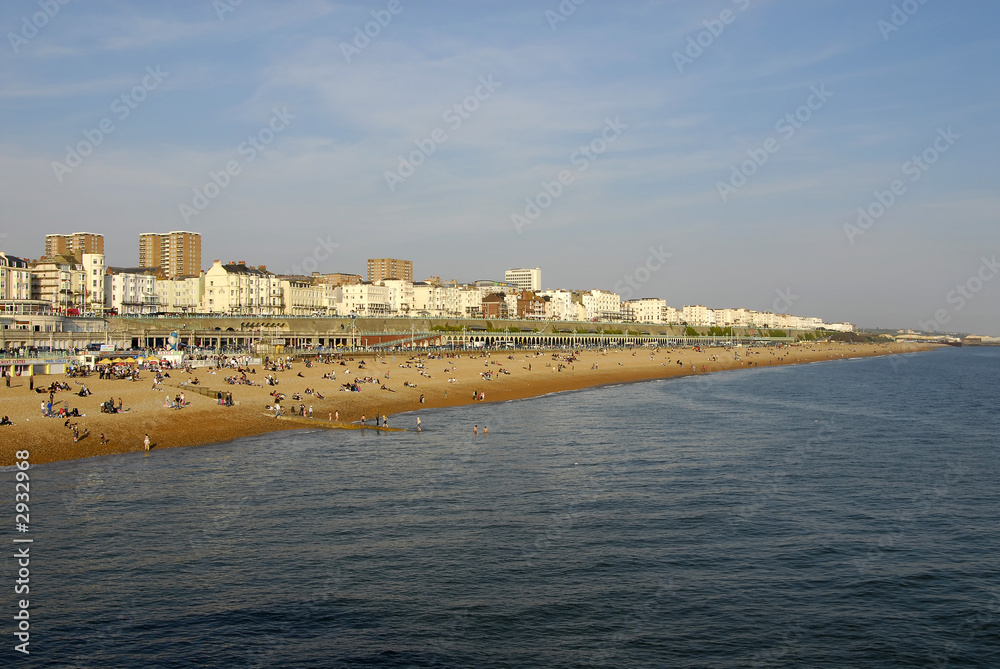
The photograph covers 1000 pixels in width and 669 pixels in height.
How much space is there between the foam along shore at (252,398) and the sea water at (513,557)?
9.87ft

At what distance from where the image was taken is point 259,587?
17.5 meters

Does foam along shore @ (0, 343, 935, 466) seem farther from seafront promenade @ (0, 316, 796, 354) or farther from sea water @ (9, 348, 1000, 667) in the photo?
seafront promenade @ (0, 316, 796, 354)

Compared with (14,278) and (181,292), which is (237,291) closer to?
(181,292)

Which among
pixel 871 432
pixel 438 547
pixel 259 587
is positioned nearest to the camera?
pixel 259 587

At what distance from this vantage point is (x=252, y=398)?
46.2 metres

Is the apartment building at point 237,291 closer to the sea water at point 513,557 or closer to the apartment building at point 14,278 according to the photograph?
the apartment building at point 14,278

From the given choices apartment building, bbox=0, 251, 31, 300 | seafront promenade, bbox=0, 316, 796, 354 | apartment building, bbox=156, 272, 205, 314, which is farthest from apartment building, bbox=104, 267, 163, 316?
seafront promenade, bbox=0, 316, 796, 354

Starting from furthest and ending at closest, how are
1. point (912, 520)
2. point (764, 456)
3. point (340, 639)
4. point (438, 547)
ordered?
point (764, 456), point (912, 520), point (438, 547), point (340, 639)

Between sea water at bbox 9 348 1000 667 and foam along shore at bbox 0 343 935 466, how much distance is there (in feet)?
9.87

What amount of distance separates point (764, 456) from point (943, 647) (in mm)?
19716

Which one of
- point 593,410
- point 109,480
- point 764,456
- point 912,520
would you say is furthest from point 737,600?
point 593,410

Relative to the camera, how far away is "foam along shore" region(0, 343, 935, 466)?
3294cm

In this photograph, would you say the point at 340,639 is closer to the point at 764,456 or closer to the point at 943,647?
the point at 943,647

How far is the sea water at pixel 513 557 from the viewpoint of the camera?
14977 millimetres
